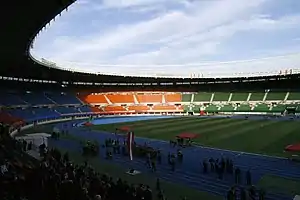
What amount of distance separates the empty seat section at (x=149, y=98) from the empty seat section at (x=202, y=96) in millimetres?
9042

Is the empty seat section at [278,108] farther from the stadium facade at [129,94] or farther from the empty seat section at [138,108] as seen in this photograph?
the empty seat section at [138,108]

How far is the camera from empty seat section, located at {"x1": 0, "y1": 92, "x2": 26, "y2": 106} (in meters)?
55.8

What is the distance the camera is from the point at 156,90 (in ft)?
286

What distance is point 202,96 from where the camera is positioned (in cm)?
7869

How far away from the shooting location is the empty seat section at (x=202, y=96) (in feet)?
A: 252

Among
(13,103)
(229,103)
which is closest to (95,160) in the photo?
(13,103)

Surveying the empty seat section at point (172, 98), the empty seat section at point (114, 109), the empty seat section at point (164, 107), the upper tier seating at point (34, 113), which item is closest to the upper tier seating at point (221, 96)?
the empty seat section at point (172, 98)

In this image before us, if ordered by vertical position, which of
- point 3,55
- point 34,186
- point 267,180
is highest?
point 3,55

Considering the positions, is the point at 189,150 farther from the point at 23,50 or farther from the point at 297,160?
the point at 23,50

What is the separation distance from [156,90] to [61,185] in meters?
77.2

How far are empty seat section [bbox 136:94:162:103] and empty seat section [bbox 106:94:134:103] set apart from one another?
202 cm

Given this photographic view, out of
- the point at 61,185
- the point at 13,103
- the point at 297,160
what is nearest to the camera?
the point at 61,185

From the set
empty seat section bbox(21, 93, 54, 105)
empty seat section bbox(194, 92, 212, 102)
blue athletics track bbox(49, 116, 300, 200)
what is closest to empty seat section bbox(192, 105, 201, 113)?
empty seat section bbox(194, 92, 212, 102)

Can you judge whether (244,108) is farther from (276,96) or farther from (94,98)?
(94,98)
